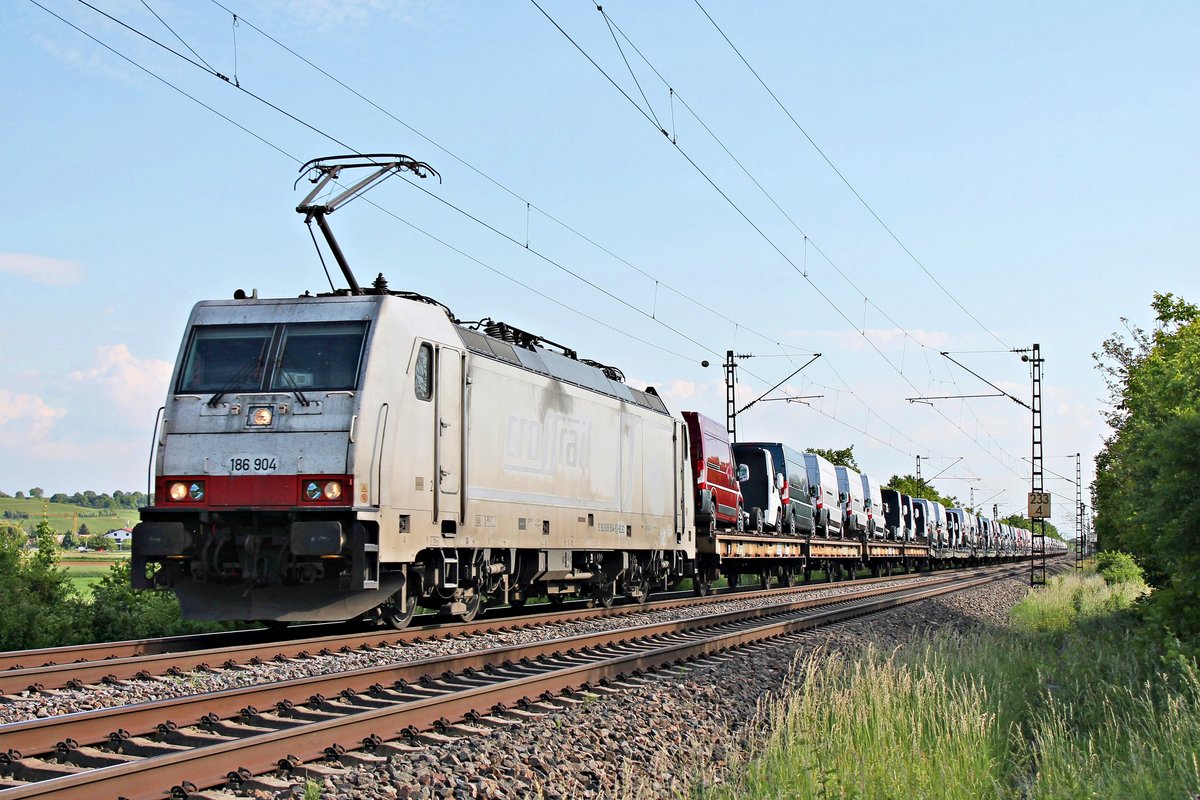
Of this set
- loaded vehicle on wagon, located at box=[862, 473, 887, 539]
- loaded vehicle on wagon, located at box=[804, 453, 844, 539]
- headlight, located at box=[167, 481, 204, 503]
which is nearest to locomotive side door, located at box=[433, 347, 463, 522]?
headlight, located at box=[167, 481, 204, 503]

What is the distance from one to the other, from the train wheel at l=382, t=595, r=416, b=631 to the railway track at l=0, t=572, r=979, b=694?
0.19 metres

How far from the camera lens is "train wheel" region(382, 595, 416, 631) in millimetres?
12898

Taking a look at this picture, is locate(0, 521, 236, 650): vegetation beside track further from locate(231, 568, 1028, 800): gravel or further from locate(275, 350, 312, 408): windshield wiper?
locate(231, 568, 1028, 800): gravel

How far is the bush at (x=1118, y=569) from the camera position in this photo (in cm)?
3275

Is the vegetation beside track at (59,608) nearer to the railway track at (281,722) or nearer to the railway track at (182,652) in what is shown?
the railway track at (182,652)

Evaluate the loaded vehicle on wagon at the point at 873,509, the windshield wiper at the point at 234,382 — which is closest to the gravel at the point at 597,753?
the windshield wiper at the point at 234,382

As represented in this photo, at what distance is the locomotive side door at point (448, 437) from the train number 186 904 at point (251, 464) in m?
1.99

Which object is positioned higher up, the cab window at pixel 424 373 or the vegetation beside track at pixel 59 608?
the cab window at pixel 424 373

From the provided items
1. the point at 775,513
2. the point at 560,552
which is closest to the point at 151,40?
the point at 560,552

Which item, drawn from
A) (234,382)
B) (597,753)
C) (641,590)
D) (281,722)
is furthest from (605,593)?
(597,753)

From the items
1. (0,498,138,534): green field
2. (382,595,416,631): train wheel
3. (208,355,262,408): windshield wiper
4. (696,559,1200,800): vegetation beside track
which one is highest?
(208,355,262,408): windshield wiper

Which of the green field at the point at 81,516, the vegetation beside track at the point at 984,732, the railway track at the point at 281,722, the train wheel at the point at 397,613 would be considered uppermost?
the green field at the point at 81,516

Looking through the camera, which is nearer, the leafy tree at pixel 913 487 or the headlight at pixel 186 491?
the headlight at pixel 186 491

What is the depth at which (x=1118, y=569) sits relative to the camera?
38625 millimetres
